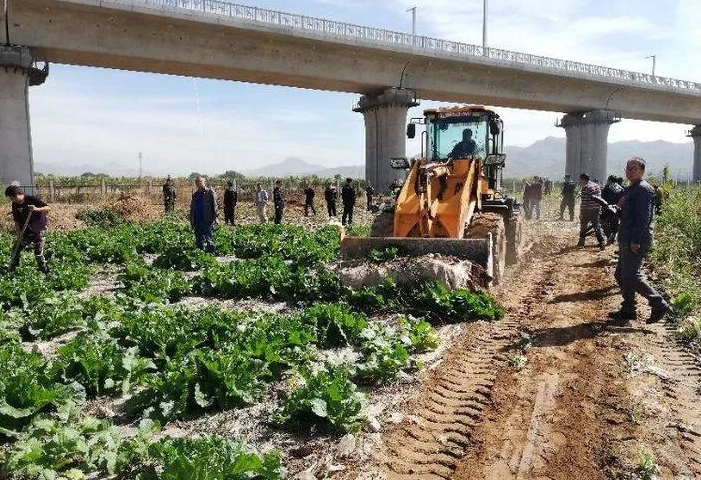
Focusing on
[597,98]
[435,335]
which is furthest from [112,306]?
[597,98]

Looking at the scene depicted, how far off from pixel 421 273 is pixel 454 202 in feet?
6.40

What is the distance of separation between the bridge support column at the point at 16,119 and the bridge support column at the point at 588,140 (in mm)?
35318

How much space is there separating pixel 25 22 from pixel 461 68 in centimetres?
2341

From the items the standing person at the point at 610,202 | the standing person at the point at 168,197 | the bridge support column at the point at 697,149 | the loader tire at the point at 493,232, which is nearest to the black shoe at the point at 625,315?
the loader tire at the point at 493,232

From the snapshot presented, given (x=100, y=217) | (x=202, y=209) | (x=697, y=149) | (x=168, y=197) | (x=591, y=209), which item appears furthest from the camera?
(x=697, y=149)

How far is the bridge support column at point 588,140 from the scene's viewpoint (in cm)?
4153

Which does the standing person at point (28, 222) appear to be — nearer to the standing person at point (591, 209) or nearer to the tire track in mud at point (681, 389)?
the tire track in mud at point (681, 389)

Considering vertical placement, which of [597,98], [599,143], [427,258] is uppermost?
[597,98]

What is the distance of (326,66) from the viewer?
99.3 feet

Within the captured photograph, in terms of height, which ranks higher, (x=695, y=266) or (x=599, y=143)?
(x=599, y=143)

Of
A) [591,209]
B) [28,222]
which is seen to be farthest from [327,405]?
[591,209]

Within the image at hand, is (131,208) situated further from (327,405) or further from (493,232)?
(327,405)

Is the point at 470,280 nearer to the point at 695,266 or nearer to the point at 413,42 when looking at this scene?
the point at 695,266

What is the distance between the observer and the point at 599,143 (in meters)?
41.9
